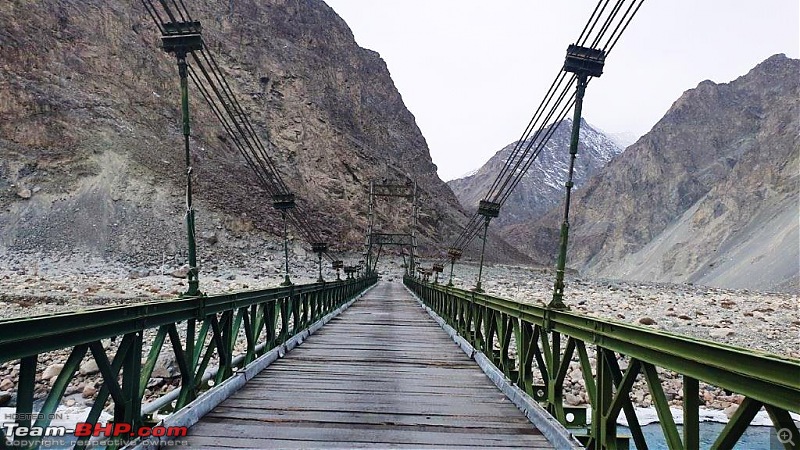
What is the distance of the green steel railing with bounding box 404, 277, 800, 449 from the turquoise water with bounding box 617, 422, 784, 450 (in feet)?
18.9

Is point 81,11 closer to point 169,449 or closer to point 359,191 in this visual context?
point 359,191

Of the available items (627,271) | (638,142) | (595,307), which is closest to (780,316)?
(595,307)

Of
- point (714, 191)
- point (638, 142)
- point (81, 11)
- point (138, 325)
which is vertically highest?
point (638, 142)

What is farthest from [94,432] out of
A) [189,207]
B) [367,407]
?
[189,207]

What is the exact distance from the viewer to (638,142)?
136 metres

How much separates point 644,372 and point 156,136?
63082mm

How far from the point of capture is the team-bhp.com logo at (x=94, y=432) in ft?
9.64

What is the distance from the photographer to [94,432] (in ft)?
11.4

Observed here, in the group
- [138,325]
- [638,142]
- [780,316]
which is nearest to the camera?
[138,325]

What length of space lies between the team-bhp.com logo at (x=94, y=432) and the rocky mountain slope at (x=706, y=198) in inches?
2435

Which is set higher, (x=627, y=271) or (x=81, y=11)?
(x=81, y=11)

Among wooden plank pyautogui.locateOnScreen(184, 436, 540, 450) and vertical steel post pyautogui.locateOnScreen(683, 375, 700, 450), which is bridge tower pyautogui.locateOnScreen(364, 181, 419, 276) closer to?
wooden plank pyautogui.locateOnScreen(184, 436, 540, 450)

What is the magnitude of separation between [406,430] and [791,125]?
108697 mm

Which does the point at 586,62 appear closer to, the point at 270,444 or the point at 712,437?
the point at 270,444
